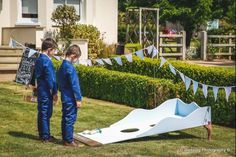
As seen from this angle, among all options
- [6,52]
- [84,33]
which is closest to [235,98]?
[6,52]

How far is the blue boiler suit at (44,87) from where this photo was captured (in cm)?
785

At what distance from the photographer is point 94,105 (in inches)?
468

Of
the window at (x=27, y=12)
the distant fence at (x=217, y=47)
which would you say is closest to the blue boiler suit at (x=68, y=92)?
the window at (x=27, y=12)

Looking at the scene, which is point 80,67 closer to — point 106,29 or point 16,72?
point 16,72

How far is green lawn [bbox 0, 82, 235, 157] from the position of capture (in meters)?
7.41

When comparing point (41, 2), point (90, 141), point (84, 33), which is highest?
point (41, 2)

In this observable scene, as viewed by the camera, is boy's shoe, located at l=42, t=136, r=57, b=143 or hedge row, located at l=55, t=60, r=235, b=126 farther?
hedge row, located at l=55, t=60, r=235, b=126

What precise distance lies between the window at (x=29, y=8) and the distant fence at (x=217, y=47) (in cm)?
1011

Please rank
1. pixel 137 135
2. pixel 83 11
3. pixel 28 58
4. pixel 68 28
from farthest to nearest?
pixel 83 11, pixel 68 28, pixel 28 58, pixel 137 135

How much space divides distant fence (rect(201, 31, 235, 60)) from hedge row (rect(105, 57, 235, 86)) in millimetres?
12669

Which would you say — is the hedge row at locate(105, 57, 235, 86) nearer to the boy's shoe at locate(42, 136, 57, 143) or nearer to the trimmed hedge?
the trimmed hedge

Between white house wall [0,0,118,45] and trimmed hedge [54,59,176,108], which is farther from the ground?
white house wall [0,0,118,45]

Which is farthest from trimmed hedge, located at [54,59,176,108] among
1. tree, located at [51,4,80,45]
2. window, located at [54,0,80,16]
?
window, located at [54,0,80,16]

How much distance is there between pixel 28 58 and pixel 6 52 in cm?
303
